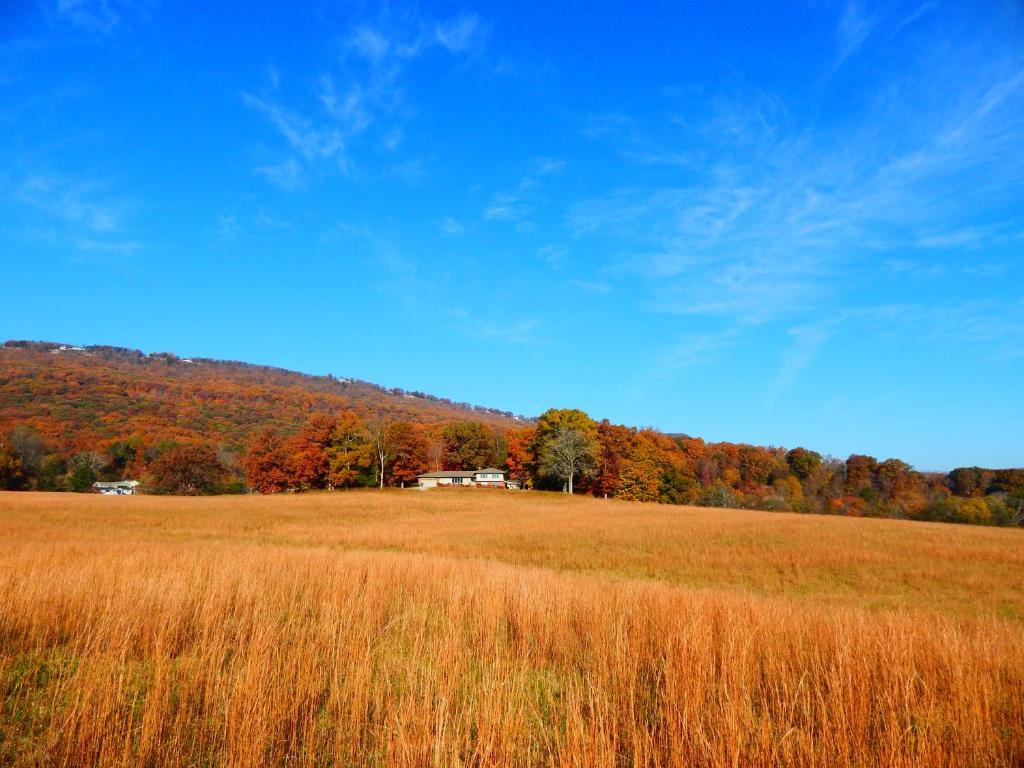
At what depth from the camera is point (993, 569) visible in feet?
58.7

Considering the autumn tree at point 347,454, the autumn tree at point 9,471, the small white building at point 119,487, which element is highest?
the autumn tree at point 347,454

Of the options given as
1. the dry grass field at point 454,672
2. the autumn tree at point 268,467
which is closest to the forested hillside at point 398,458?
the autumn tree at point 268,467

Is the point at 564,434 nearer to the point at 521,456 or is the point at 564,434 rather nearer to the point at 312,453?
the point at 521,456

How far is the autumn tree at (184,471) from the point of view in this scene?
67812 millimetres

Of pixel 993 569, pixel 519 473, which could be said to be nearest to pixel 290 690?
pixel 993 569

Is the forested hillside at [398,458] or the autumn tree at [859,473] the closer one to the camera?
the forested hillside at [398,458]

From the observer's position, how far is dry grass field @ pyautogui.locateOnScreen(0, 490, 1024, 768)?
12.0 ft

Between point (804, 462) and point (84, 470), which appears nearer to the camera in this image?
Answer: point (84, 470)

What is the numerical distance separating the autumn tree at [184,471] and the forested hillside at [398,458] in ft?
0.52

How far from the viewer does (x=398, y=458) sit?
79.6 meters

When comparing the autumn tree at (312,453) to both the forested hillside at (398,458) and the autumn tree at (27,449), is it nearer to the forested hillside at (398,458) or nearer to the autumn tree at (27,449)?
the forested hillside at (398,458)

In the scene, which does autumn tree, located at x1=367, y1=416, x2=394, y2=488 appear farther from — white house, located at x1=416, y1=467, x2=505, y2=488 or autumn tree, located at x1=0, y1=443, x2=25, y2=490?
autumn tree, located at x1=0, y1=443, x2=25, y2=490

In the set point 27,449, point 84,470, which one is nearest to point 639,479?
point 84,470

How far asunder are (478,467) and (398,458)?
19.0 meters
